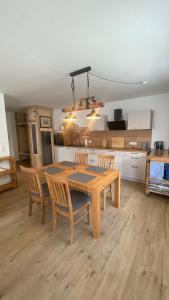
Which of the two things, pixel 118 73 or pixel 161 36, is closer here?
pixel 161 36

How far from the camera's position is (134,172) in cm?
399

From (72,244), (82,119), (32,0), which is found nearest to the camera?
(32,0)

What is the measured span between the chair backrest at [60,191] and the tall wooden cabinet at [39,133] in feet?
11.9

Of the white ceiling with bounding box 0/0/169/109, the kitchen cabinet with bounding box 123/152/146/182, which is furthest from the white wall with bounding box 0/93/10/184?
the kitchen cabinet with bounding box 123/152/146/182

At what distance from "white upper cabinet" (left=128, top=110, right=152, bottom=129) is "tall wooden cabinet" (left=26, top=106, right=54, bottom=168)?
3157 millimetres

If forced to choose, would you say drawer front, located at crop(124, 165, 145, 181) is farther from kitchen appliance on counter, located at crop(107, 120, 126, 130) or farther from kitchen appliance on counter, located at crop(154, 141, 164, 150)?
kitchen appliance on counter, located at crop(107, 120, 126, 130)

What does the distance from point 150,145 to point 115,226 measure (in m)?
2.82

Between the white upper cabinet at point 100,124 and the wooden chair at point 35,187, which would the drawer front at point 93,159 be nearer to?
the white upper cabinet at point 100,124

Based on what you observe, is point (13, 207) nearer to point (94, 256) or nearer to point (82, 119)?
point (94, 256)

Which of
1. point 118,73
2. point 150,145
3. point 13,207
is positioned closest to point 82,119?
point 150,145

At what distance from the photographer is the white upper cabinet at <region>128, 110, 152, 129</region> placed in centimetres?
388

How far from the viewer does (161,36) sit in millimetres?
1503

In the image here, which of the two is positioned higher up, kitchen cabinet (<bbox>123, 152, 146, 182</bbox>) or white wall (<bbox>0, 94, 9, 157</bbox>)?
white wall (<bbox>0, 94, 9, 157</bbox>)

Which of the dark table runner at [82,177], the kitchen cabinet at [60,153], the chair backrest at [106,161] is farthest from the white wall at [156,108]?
the dark table runner at [82,177]
